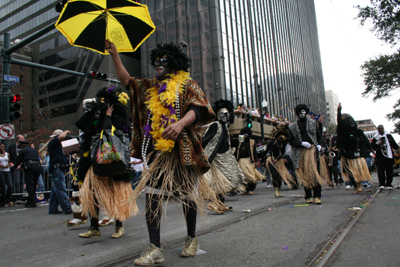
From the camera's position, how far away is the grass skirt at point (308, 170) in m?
6.48

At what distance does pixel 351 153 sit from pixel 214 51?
80.0 ft

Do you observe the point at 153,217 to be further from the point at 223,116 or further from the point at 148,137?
the point at 223,116

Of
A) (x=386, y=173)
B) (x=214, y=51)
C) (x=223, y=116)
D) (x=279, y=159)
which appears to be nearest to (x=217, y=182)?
(x=223, y=116)

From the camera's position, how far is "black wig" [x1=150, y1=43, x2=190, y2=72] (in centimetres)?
321

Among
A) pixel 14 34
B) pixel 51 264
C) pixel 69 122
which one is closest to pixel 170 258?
pixel 51 264

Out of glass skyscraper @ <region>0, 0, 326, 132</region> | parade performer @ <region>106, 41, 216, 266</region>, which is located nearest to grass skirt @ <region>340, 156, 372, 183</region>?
parade performer @ <region>106, 41, 216, 266</region>

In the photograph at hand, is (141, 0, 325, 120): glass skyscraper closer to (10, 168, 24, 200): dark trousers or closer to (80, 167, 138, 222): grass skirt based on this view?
(10, 168, 24, 200): dark trousers

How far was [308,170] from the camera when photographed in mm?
6582

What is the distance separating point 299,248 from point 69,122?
147 feet

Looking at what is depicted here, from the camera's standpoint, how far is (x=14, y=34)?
5550 cm

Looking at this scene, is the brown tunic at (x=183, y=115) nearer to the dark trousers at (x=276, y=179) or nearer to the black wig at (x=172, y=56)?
the black wig at (x=172, y=56)

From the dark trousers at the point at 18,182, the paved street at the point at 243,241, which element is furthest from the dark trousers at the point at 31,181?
the paved street at the point at 243,241

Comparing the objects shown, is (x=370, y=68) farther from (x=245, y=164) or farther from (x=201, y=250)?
(x=201, y=250)

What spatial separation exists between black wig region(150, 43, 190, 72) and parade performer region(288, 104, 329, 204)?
13.6 feet
